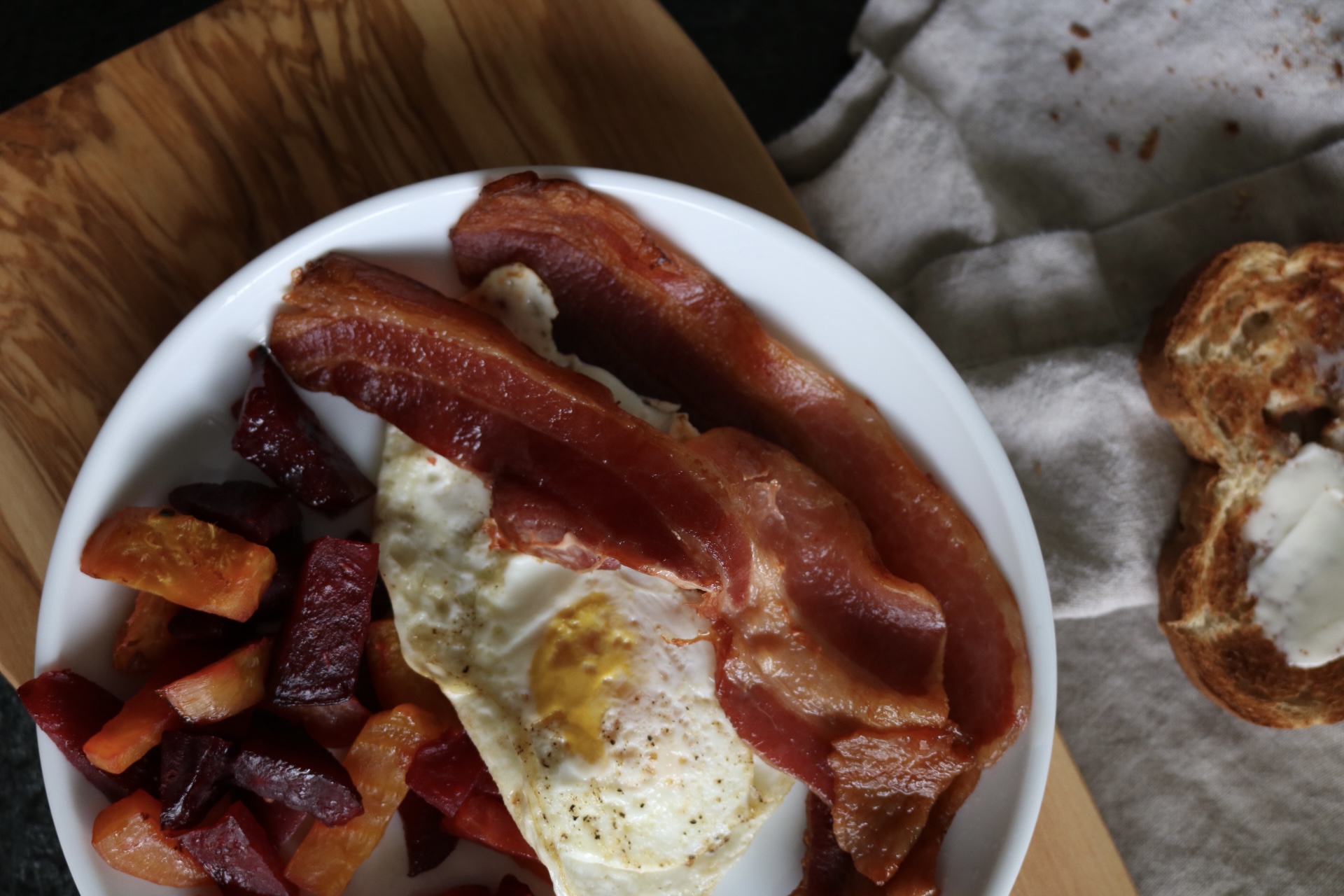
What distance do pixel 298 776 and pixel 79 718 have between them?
44 centimetres

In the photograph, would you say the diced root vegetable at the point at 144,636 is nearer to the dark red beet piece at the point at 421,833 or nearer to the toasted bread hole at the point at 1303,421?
the dark red beet piece at the point at 421,833

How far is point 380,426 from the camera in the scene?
7.22 ft

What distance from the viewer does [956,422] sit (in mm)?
2080

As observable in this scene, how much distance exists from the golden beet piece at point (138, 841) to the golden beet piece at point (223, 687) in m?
0.21

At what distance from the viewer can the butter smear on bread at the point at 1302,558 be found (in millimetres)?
2475

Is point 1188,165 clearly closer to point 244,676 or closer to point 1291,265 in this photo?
point 1291,265

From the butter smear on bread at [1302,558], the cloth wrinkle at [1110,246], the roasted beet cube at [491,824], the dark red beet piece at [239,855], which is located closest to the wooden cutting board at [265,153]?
the cloth wrinkle at [1110,246]

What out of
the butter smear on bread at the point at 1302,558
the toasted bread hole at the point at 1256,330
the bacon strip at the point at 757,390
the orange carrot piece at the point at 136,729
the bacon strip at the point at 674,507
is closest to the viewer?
the orange carrot piece at the point at 136,729

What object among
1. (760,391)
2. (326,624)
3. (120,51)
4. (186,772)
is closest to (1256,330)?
(760,391)

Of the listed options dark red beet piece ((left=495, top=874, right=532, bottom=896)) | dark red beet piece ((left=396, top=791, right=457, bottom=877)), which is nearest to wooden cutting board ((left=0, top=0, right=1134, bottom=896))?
dark red beet piece ((left=396, top=791, right=457, bottom=877))

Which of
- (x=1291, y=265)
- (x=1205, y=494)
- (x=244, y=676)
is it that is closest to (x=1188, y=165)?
(x=1291, y=265)

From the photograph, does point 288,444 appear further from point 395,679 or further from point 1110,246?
point 1110,246

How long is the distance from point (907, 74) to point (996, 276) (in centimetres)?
68

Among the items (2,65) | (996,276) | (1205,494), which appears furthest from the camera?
(2,65)
